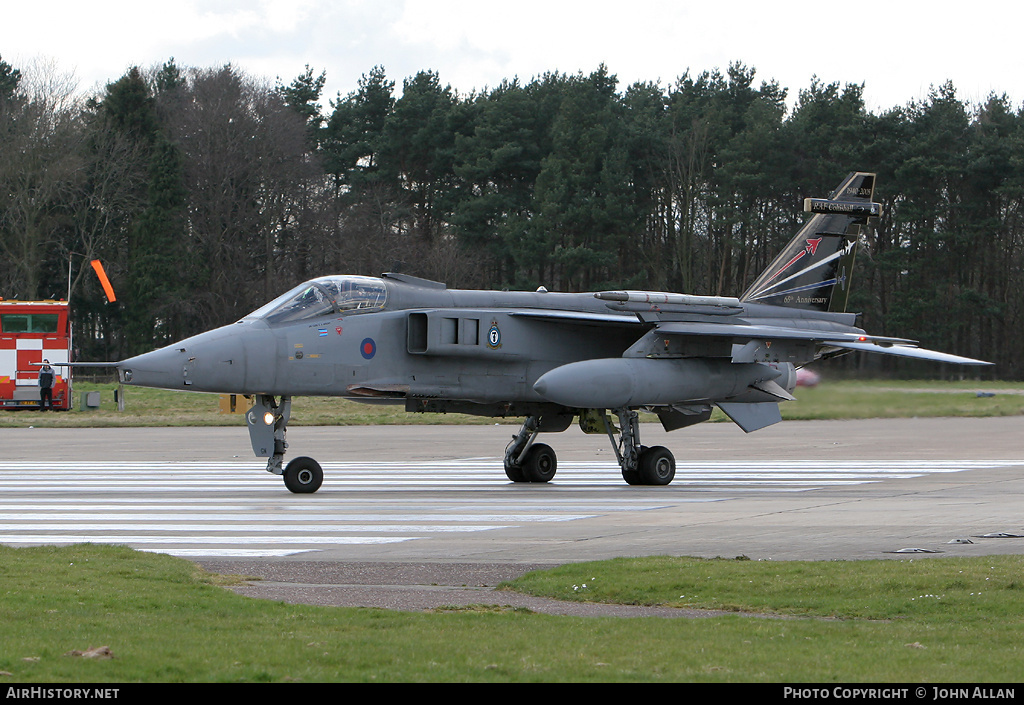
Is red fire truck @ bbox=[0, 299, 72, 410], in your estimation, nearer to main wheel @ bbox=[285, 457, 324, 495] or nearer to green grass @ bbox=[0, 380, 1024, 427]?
green grass @ bbox=[0, 380, 1024, 427]

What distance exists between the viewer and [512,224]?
200ft

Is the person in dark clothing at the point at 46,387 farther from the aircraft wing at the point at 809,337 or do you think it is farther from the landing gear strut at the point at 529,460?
the aircraft wing at the point at 809,337

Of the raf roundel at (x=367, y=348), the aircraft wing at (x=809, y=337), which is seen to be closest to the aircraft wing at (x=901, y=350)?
the aircraft wing at (x=809, y=337)

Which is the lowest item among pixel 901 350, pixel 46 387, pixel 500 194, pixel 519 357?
pixel 46 387

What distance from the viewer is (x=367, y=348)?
16297 mm

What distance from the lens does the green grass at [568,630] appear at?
18.0 ft

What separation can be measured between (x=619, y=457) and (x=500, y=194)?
4760 cm

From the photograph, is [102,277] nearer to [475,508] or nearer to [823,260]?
[823,260]

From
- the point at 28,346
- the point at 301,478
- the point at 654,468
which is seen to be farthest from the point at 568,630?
the point at 28,346

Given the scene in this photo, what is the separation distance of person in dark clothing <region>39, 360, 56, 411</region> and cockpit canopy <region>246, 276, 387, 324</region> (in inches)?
1024

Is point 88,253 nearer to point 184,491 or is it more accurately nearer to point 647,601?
point 184,491

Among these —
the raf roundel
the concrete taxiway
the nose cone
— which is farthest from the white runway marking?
the raf roundel

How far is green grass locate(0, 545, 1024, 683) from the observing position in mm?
5496
